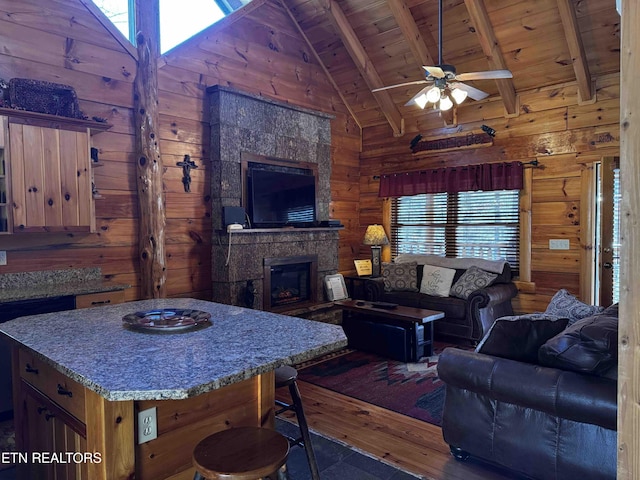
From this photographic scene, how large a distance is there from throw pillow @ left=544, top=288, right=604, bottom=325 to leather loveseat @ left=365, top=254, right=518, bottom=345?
1.60m

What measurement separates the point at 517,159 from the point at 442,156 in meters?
1.00

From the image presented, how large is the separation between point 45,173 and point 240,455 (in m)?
2.91

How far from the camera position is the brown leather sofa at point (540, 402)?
2.11 metres

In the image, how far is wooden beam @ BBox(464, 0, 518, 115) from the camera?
466cm

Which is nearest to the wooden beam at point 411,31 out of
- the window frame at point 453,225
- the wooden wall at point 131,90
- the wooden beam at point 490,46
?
the wooden beam at point 490,46

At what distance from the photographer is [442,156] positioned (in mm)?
6184

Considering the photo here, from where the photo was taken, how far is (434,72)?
3.62 metres

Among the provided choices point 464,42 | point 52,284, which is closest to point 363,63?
point 464,42

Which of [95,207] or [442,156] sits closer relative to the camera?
[95,207]

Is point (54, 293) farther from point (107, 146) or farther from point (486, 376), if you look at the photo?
point (486, 376)

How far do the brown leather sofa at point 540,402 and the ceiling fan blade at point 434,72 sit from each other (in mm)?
2081

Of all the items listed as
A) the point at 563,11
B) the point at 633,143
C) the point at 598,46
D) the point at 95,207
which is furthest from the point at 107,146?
the point at 598,46

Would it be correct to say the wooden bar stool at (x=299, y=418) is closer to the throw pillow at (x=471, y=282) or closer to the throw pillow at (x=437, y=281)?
the throw pillow at (x=471, y=282)

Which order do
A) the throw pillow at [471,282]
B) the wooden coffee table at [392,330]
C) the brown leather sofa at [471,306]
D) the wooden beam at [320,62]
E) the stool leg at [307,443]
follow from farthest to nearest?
the wooden beam at [320,62] → the throw pillow at [471,282] → the brown leather sofa at [471,306] → the wooden coffee table at [392,330] → the stool leg at [307,443]
